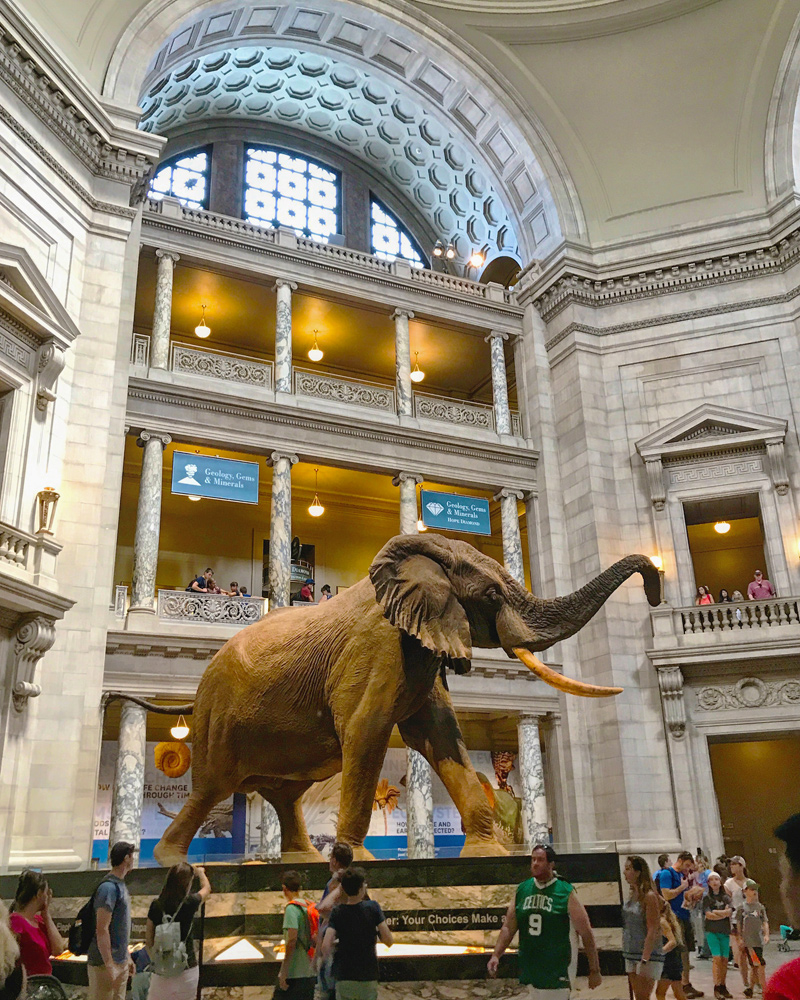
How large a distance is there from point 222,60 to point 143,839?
58.1 feet

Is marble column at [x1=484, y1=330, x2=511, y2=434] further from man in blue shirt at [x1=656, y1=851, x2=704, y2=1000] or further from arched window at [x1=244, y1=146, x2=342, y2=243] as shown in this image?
man in blue shirt at [x1=656, y1=851, x2=704, y2=1000]

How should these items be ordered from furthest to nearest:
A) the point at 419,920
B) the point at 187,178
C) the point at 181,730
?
the point at 187,178 → the point at 181,730 → the point at 419,920

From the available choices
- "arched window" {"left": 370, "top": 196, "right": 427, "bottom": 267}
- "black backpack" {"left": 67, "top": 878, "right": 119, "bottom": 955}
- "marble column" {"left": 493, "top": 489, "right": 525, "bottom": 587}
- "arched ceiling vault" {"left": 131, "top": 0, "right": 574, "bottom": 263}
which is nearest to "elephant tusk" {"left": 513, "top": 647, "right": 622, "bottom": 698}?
"black backpack" {"left": 67, "top": 878, "right": 119, "bottom": 955}

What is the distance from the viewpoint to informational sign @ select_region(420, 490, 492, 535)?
17.9m

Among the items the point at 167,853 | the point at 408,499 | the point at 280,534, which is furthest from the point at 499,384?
the point at 167,853

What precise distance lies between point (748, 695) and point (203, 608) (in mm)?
9952

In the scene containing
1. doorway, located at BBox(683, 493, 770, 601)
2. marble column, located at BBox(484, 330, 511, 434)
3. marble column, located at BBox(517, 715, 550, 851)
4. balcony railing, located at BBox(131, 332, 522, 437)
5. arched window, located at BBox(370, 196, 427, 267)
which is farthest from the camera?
arched window, located at BBox(370, 196, 427, 267)

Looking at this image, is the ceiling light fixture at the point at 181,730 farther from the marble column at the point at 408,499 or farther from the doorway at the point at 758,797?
the doorway at the point at 758,797

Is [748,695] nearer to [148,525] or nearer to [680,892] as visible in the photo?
[680,892]

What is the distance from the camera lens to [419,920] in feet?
16.8

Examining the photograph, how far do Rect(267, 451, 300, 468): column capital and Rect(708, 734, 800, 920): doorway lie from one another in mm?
10671

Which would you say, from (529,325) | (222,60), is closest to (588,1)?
(529,325)

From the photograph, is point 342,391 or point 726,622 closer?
point 726,622

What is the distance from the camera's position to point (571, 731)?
1725 centimetres
